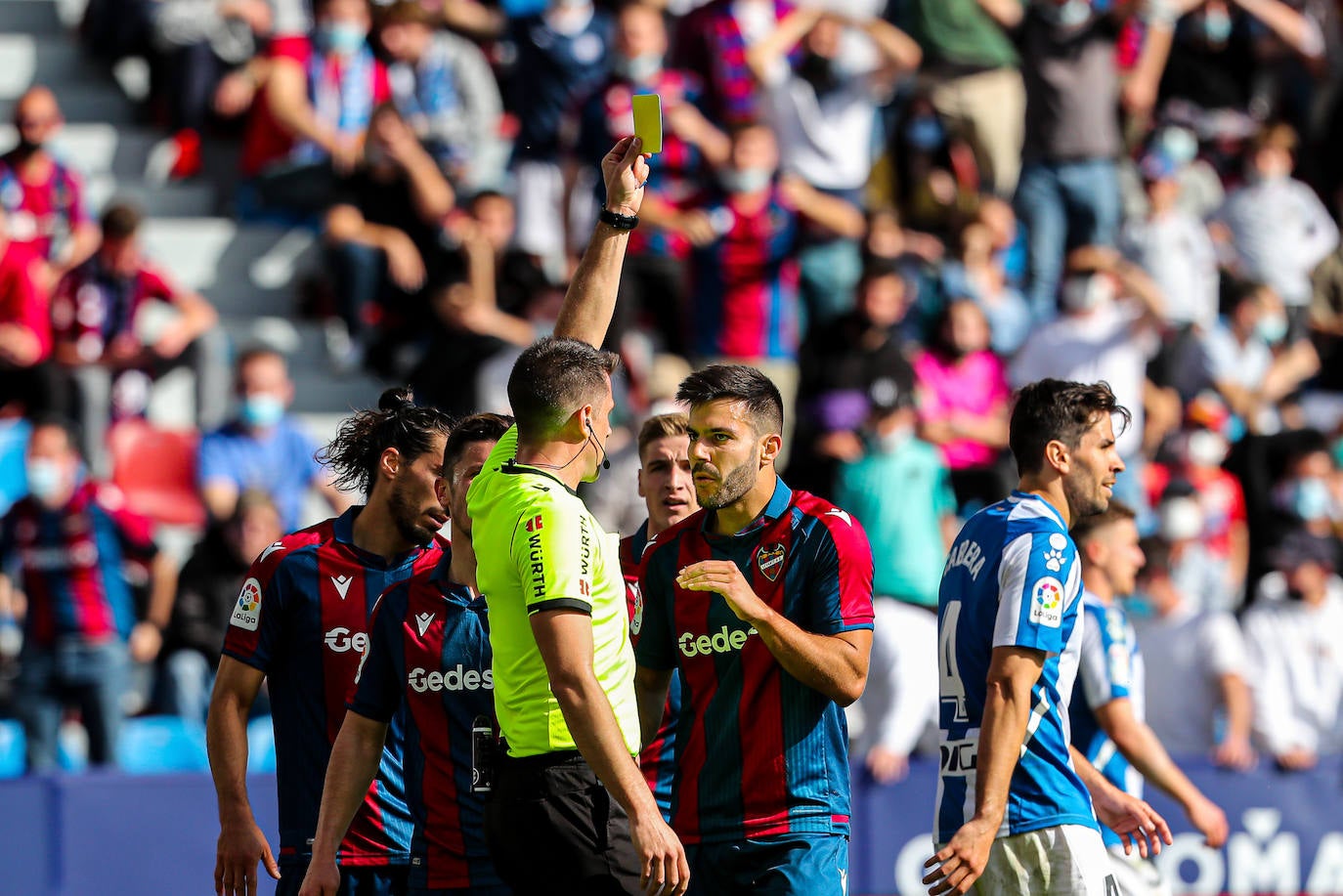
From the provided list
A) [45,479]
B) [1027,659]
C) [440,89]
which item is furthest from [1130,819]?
[440,89]

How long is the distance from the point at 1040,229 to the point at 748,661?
8938 mm

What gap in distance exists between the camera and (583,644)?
479 cm

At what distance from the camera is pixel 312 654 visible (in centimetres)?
601

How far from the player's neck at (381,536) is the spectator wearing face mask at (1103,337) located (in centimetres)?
735

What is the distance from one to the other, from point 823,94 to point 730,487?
8.77 meters

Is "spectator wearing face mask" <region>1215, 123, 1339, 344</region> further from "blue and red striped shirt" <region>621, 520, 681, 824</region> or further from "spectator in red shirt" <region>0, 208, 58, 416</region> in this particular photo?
"blue and red striped shirt" <region>621, 520, 681, 824</region>

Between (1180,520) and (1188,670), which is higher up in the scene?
(1180,520)

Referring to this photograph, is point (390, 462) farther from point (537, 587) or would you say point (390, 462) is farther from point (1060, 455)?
point (1060, 455)

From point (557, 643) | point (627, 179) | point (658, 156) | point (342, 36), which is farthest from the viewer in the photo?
point (342, 36)

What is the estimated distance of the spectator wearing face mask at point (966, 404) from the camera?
39.1ft

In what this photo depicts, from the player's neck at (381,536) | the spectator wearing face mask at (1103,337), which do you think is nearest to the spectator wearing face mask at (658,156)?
the spectator wearing face mask at (1103,337)

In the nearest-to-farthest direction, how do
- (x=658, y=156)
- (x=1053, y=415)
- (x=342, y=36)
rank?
(x=1053, y=415), (x=658, y=156), (x=342, y=36)

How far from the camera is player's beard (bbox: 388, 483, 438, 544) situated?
19.8ft

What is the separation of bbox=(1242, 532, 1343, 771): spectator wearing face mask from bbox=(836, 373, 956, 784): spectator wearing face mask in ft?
6.20
